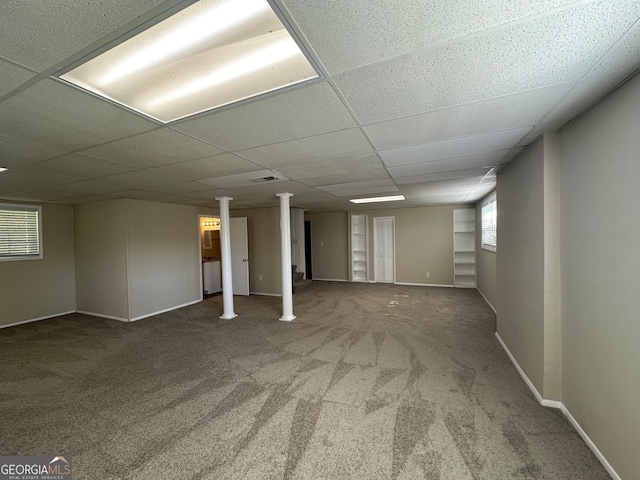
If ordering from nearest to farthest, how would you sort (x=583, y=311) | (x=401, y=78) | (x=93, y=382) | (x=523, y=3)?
(x=523, y=3) < (x=401, y=78) < (x=583, y=311) < (x=93, y=382)

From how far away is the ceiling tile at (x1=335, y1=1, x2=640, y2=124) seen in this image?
3.14ft

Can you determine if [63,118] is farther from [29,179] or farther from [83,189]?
[83,189]

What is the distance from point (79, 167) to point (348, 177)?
9.52ft

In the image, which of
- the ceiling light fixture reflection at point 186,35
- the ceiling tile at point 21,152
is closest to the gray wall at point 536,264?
the ceiling light fixture reflection at point 186,35

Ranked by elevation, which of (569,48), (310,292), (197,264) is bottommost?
(310,292)

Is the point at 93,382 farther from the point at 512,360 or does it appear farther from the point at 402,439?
the point at 512,360

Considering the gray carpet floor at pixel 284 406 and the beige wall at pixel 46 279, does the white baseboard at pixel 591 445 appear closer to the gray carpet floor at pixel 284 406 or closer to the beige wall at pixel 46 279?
the gray carpet floor at pixel 284 406

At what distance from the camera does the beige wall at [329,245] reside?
8.11 meters

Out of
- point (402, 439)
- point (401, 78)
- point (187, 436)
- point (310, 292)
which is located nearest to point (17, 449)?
point (187, 436)

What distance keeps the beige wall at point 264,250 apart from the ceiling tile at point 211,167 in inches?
130

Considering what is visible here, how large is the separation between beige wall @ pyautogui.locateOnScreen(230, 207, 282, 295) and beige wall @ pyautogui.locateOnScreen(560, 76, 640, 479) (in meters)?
5.24

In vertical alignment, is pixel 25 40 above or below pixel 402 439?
above

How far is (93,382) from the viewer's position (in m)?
2.61

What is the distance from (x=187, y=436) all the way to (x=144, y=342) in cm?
235
